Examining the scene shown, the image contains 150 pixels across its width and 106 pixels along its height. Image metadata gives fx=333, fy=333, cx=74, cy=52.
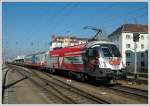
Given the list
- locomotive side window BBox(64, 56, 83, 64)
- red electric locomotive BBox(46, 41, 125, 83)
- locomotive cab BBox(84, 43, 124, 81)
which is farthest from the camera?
locomotive side window BBox(64, 56, 83, 64)

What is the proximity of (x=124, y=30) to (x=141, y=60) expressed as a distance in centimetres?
1619

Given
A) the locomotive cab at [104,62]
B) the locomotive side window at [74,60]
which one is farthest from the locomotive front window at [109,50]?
the locomotive side window at [74,60]

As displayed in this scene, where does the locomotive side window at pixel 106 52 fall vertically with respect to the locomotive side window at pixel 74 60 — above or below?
above

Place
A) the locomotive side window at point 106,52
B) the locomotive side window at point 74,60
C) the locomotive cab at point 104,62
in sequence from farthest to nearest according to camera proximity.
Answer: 1. the locomotive side window at point 74,60
2. the locomotive side window at point 106,52
3. the locomotive cab at point 104,62

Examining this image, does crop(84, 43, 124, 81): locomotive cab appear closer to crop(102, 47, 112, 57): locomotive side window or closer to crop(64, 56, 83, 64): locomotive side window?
crop(102, 47, 112, 57): locomotive side window

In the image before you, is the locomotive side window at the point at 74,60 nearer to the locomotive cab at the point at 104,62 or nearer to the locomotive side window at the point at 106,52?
the locomotive cab at the point at 104,62

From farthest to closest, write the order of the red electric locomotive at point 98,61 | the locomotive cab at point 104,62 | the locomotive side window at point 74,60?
the locomotive side window at point 74,60 → the red electric locomotive at point 98,61 → the locomotive cab at point 104,62

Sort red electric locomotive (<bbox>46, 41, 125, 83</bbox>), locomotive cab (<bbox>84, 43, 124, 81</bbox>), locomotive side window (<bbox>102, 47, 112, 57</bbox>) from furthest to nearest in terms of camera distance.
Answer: locomotive side window (<bbox>102, 47, 112, 57</bbox>)
red electric locomotive (<bbox>46, 41, 125, 83</bbox>)
locomotive cab (<bbox>84, 43, 124, 81</bbox>)

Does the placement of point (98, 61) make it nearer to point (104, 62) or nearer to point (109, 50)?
point (104, 62)

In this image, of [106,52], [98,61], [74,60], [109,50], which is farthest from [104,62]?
[74,60]

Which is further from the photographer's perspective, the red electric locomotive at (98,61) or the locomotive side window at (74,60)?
the locomotive side window at (74,60)

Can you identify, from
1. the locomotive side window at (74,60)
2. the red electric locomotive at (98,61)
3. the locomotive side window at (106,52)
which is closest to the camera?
the red electric locomotive at (98,61)

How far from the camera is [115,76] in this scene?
818 inches

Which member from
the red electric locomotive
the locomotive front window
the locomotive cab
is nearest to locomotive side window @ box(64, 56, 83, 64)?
the red electric locomotive
